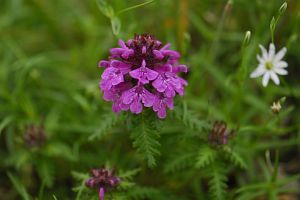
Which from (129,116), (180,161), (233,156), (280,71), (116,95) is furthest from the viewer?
(280,71)

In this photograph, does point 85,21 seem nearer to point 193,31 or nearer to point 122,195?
point 193,31

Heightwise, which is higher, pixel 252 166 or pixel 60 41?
pixel 60 41

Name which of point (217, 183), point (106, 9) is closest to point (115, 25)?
point (106, 9)

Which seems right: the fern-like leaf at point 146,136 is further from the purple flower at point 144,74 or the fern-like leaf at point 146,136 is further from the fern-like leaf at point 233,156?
the fern-like leaf at point 233,156

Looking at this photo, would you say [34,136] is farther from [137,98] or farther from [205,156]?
[205,156]

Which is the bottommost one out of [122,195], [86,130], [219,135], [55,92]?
[122,195]

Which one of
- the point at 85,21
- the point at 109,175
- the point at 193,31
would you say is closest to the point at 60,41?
the point at 85,21
